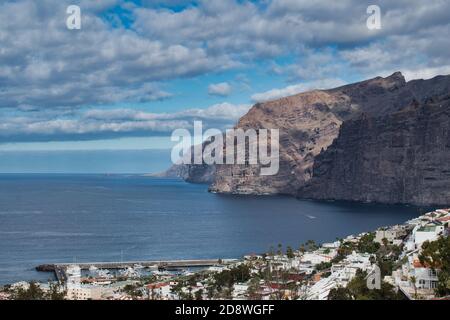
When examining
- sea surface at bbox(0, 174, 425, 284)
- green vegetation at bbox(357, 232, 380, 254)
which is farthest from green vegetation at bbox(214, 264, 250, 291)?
sea surface at bbox(0, 174, 425, 284)

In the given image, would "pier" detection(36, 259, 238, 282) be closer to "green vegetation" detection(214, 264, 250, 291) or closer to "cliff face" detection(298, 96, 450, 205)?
"green vegetation" detection(214, 264, 250, 291)

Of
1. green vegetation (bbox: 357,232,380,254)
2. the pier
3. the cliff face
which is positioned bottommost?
the pier

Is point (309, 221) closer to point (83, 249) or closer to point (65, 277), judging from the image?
point (83, 249)

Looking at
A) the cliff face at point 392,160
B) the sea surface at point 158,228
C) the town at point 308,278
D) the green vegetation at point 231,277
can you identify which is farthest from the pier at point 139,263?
the cliff face at point 392,160

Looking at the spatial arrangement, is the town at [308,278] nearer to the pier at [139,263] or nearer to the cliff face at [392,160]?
the pier at [139,263]
